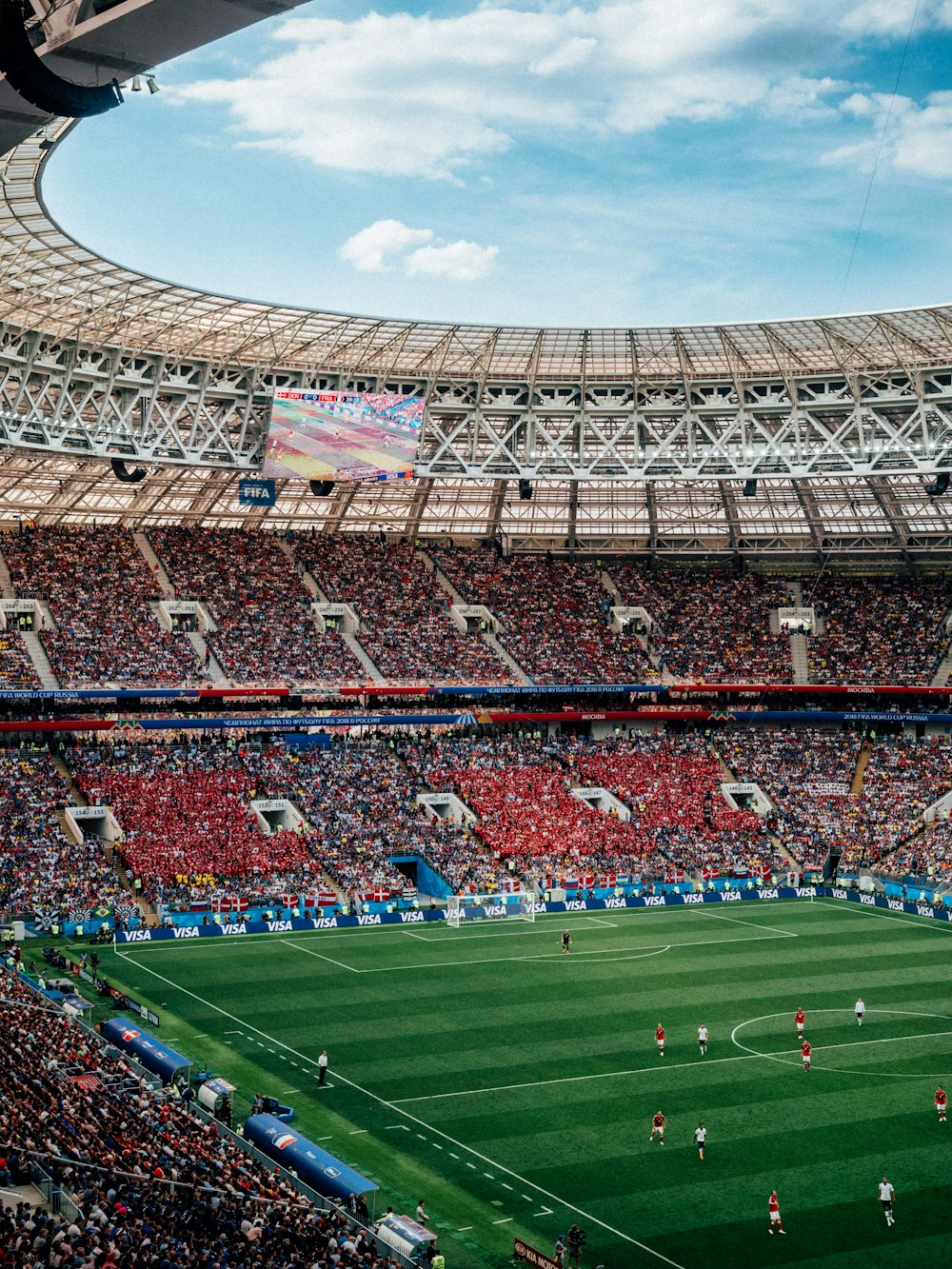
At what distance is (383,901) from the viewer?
58.7 m

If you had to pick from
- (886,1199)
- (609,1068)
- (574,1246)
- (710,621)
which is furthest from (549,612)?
(574,1246)

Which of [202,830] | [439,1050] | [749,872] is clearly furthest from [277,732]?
[439,1050]

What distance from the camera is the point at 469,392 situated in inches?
2687

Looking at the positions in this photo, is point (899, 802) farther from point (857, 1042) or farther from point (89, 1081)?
point (89, 1081)

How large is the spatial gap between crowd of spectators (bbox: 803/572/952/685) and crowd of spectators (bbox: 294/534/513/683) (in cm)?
2029

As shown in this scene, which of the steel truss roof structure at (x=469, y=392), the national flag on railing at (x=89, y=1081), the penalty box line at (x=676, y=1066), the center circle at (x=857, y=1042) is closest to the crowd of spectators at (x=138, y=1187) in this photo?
the national flag on railing at (x=89, y=1081)

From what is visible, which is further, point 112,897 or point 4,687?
point 4,687

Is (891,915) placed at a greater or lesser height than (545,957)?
lesser

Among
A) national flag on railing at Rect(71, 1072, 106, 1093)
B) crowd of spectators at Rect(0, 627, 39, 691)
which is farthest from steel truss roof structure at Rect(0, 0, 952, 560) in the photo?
national flag on railing at Rect(71, 1072, 106, 1093)

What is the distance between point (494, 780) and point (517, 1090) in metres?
34.3

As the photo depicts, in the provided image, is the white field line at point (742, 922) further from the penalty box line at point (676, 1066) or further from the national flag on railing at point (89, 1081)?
the national flag on railing at point (89, 1081)

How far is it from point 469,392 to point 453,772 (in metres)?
19.3

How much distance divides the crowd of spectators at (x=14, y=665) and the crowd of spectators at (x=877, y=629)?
143 feet

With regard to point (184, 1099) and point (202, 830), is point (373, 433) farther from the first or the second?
point (184, 1099)
